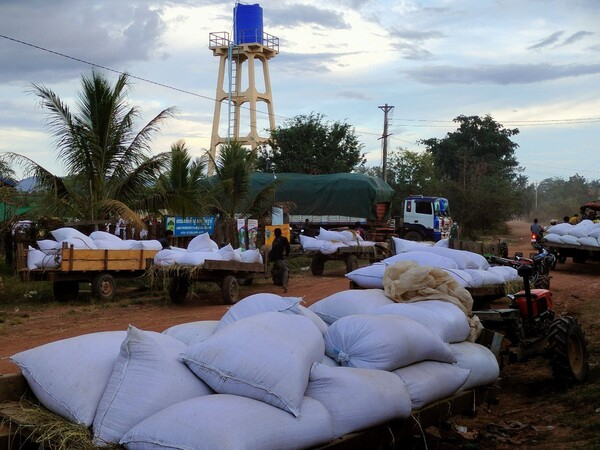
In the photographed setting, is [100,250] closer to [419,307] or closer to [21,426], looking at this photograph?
[419,307]

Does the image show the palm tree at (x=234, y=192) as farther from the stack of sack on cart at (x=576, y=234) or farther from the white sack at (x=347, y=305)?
the white sack at (x=347, y=305)

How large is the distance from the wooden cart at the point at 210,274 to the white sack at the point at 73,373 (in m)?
9.21

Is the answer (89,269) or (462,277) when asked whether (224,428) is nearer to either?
(462,277)

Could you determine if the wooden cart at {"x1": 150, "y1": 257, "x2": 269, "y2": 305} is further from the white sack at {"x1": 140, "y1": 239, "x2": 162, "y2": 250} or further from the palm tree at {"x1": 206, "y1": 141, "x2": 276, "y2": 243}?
the palm tree at {"x1": 206, "y1": 141, "x2": 276, "y2": 243}

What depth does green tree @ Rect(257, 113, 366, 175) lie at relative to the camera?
3816 cm

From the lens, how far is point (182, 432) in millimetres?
3068

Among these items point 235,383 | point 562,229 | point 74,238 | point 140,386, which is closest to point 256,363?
point 235,383

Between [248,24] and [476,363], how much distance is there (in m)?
36.0

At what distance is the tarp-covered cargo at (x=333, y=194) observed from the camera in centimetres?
3105

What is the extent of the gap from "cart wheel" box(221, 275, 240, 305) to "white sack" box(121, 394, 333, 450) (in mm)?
10552

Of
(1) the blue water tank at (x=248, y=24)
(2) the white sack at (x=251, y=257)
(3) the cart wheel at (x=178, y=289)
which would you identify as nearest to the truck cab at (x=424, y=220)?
(1) the blue water tank at (x=248, y=24)

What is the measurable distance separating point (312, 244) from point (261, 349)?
53.9 feet

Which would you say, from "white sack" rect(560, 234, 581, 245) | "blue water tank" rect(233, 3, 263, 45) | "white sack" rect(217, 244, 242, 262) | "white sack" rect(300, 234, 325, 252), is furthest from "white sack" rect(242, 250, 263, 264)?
"blue water tank" rect(233, 3, 263, 45)

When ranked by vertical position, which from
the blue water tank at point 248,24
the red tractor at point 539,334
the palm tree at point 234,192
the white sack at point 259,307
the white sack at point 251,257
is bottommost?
the red tractor at point 539,334
